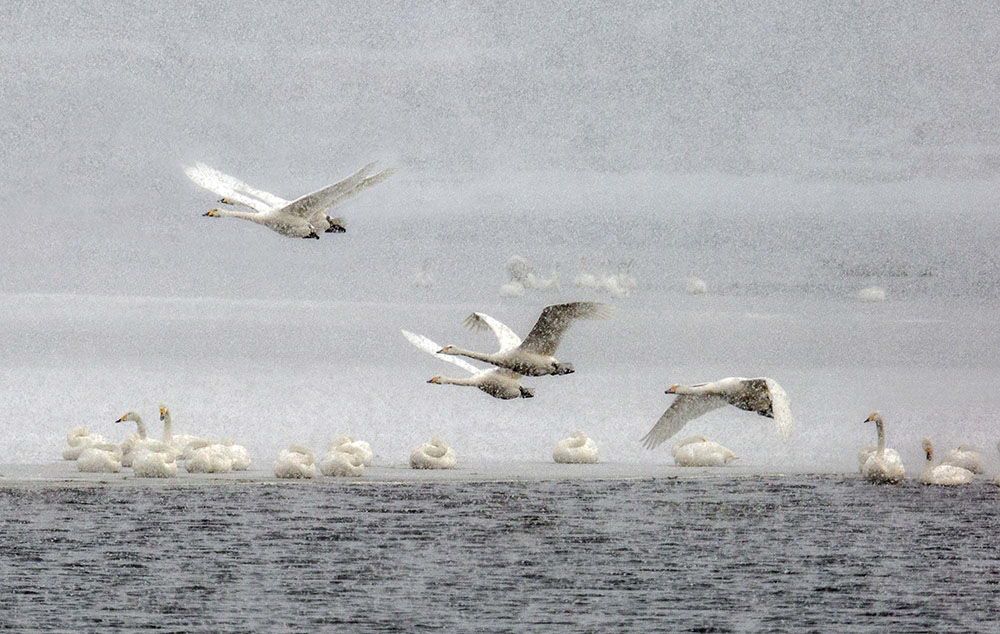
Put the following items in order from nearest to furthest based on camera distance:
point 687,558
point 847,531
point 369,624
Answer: point 369,624 → point 687,558 → point 847,531

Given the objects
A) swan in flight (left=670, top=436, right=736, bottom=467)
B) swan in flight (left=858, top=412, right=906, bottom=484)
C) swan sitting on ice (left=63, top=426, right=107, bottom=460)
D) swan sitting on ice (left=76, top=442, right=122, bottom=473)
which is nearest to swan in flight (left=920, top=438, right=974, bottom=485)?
swan in flight (left=858, top=412, right=906, bottom=484)

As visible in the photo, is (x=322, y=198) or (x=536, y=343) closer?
(x=322, y=198)

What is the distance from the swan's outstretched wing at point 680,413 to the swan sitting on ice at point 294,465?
47.1 ft

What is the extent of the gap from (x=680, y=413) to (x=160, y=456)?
51.8 feet

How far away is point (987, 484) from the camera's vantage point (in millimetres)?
54531

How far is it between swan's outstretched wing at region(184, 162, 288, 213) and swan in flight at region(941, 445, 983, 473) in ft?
68.7

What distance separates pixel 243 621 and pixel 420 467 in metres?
20.7

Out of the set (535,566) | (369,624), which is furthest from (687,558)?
(369,624)

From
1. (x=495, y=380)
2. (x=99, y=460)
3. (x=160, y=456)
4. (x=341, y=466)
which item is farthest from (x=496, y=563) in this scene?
(x=99, y=460)

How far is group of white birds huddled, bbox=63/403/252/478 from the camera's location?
152ft

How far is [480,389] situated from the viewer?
43844 mm

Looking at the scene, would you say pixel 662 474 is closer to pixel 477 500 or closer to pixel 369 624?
pixel 477 500

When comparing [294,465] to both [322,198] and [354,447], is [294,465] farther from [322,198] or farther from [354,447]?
[322,198]

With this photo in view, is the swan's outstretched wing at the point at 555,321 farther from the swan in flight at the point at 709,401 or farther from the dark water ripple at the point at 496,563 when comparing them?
the dark water ripple at the point at 496,563
